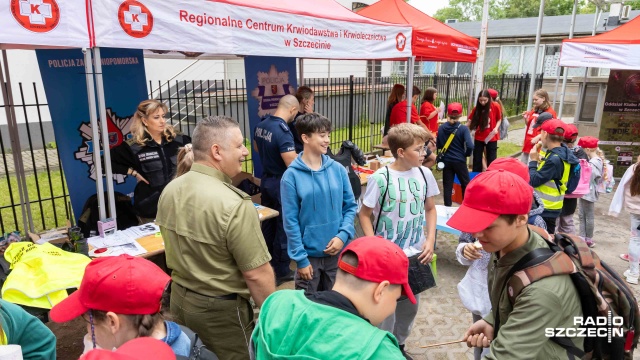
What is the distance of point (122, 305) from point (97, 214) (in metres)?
2.86

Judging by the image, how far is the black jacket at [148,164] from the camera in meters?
3.95

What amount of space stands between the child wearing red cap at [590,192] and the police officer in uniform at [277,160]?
3834mm

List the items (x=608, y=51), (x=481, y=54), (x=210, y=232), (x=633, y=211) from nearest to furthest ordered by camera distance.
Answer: (x=210, y=232)
(x=633, y=211)
(x=608, y=51)
(x=481, y=54)

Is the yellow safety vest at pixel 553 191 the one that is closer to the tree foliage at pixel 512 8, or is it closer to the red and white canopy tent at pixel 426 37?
the red and white canopy tent at pixel 426 37

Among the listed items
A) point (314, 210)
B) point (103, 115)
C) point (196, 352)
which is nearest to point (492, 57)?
point (314, 210)

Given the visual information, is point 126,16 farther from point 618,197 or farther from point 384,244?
point 618,197

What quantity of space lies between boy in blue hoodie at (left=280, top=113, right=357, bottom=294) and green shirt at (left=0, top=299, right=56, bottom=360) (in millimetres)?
1565

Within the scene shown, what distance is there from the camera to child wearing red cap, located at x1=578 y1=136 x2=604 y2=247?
17.5 ft

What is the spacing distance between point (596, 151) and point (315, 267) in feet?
15.2

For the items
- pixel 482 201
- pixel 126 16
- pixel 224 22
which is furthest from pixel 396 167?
pixel 126 16

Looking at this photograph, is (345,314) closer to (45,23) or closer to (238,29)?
Result: (45,23)

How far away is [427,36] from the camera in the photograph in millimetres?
6273

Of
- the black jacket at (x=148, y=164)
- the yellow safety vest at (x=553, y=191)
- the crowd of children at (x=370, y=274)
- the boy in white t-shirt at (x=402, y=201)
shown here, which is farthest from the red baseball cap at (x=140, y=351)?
the yellow safety vest at (x=553, y=191)

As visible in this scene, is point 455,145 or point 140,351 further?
point 455,145
